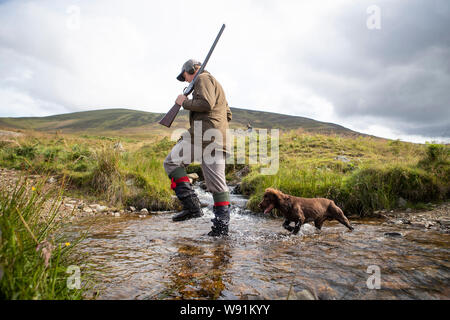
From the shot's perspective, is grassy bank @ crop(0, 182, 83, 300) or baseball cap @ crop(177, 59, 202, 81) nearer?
grassy bank @ crop(0, 182, 83, 300)

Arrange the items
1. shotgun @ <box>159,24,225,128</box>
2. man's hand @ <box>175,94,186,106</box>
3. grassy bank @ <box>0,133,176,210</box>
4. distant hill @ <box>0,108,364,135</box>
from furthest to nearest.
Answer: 1. distant hill @ <box>0,108,364,135</box>
2. grassy bank @ <box>0,133,176,210</box>
3. shotgun @ <box>159,24,225,128</box>
4. man's hand @ <box>175,94,186,106</box>

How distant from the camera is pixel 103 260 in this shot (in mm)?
3650

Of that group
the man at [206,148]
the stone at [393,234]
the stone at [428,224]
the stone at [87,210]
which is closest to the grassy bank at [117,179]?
the stone at [87,210]

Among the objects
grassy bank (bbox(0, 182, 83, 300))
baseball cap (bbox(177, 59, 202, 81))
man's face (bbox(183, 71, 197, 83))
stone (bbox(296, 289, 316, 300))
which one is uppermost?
baseball cap (bbox(177, 59, 202, 81))

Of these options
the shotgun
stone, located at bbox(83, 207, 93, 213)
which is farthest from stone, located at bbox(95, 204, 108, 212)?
the shotgun

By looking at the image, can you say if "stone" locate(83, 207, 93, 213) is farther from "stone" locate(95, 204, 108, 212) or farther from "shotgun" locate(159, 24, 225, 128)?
"shotgun" locate(159, 24, 225, 128)

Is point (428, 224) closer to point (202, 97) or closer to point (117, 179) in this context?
point (202, 97)

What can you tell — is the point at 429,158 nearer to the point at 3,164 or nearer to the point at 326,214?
the point at 326,214

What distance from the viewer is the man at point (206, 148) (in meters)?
4.90

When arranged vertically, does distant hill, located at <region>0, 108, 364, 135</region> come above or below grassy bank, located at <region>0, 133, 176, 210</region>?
above

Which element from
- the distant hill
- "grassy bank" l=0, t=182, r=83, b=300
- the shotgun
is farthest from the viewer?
the distant hill

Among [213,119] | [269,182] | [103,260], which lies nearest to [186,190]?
[213,119]

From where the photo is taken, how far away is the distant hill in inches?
5706

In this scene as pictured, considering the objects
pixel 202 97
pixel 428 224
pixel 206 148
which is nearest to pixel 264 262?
pixel 206 148
